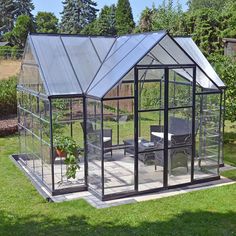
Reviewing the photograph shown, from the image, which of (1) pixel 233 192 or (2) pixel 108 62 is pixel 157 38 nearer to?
(2) pixel 108 62

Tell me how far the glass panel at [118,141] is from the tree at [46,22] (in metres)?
49.6

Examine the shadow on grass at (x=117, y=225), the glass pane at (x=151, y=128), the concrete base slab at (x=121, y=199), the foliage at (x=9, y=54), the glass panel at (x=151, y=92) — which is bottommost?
the shadow on grass at (x=117, y=225)

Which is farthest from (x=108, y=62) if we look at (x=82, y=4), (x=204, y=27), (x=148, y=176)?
(x=82, y=4)

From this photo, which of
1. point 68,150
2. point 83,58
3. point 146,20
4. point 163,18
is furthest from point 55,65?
point 146,20

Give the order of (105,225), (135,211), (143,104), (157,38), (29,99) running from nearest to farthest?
(105,225) < (135,211) < (157,38) < (143,104) < (29,99)

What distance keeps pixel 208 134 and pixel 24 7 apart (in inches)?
2529

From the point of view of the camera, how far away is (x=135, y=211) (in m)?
7.85

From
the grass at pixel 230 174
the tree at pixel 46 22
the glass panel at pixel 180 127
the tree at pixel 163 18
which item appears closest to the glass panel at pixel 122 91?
the glass panel at pixel 180 127

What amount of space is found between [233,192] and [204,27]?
19965mm

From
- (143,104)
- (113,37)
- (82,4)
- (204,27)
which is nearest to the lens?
(143,104)

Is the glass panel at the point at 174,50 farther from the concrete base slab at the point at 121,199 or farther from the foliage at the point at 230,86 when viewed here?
the foliage at the point at 230,86

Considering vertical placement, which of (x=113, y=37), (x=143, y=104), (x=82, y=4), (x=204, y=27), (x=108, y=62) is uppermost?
(x=82, y=4)

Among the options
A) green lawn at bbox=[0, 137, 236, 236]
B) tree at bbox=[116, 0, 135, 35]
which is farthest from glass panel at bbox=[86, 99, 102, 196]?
tree at bbox=[116, 0, 135, 35]

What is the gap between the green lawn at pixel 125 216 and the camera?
7.02 metres
